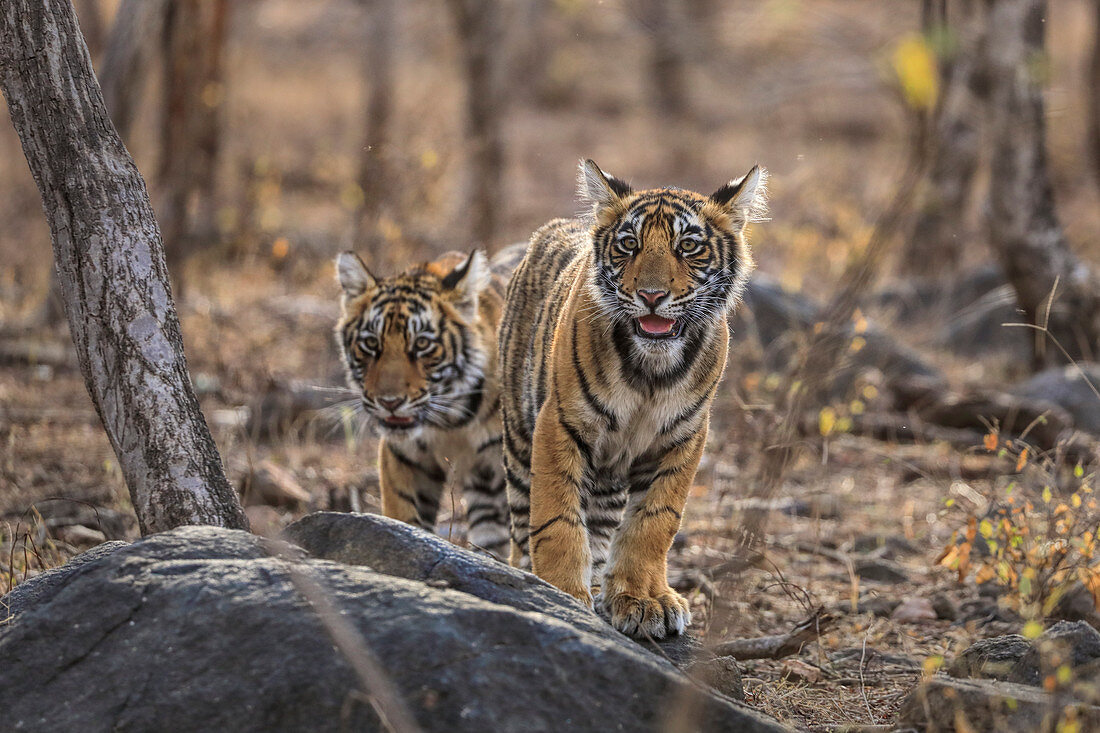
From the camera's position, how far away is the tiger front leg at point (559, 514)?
3.69 metres

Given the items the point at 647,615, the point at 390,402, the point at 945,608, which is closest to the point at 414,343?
the point at 390,402

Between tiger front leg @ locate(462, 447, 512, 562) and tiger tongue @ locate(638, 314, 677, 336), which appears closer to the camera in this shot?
tiger tongue @ locate(638, 314, 677, 336)

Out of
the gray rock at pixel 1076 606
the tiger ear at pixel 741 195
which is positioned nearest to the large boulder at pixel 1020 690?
the gray rock at pixel 1076 606

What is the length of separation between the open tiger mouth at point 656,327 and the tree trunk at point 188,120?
5825 millimetres

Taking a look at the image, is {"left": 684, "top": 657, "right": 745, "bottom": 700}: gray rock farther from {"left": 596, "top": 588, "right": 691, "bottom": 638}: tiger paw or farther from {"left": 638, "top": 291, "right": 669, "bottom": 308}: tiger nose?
{"left": 638, "top": 291, "right": 669, "bottom": 308}: tiger nose

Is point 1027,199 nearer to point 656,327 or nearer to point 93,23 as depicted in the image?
point 656,327

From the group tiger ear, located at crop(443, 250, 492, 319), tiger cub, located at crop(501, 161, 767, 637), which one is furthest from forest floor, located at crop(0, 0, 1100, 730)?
tiger ear, located at crop(443, 250, 492, 319)

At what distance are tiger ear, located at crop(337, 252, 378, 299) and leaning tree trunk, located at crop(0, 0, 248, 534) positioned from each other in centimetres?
171

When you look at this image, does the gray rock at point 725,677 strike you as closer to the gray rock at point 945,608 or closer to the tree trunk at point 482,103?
the gray rock at point 945,608

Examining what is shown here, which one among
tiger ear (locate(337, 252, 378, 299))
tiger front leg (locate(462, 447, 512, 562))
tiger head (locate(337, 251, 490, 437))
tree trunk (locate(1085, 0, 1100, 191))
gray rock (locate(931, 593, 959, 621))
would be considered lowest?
gray rock (locate(931, 593, 959, 621))

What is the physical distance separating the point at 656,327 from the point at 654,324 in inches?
0.5

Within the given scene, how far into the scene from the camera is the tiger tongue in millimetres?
3740

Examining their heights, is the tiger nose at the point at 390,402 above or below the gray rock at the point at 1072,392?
above

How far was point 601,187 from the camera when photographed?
415 cm
